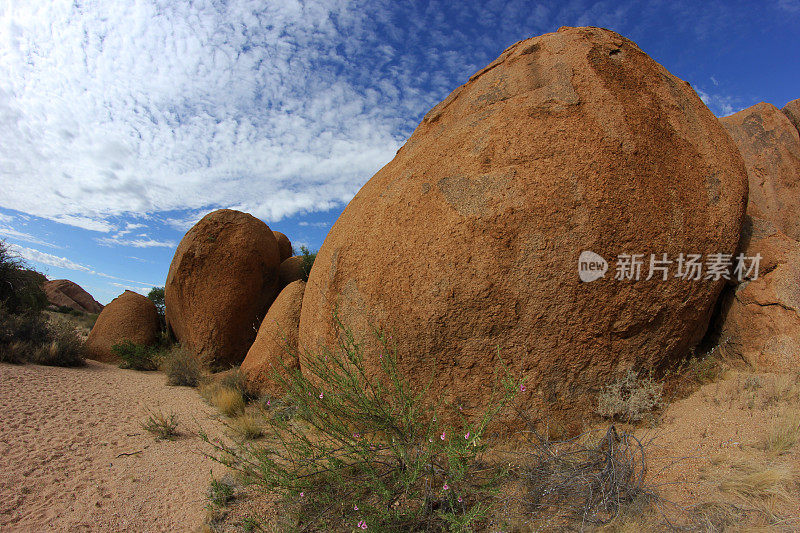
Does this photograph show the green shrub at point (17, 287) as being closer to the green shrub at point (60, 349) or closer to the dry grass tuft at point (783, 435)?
the green shrub at point (60, 349)

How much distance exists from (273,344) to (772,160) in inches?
320

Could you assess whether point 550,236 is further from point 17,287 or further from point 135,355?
point 17,287

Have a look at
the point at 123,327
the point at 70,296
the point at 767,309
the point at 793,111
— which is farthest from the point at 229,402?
the point at 70,296

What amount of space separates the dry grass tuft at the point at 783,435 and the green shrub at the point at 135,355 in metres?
9.92

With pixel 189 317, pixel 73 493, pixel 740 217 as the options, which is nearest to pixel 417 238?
pixel 740 217

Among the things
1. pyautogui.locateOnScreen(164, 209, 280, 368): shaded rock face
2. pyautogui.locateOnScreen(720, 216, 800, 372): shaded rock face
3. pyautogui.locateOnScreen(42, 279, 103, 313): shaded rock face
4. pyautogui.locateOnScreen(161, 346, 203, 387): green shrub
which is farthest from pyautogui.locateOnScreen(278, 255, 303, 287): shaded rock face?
pyautogui.locateOnScreen(42, 279, 103, 313): shaded rock face

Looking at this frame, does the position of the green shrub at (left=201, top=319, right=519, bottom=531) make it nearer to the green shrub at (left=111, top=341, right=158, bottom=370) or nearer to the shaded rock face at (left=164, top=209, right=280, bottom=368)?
the shaded rock face at (left=164, top=209, right=280, bottom=368)

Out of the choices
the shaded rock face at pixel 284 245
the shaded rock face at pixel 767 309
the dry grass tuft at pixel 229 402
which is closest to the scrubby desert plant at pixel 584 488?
the shaded rock face at pixel 767 309

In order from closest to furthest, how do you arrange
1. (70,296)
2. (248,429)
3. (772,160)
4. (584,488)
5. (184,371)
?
(584,488) < (248,429) < (772,160) < (184,371) < (70,296)

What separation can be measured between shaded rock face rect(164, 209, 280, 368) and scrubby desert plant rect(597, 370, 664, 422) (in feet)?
21.1

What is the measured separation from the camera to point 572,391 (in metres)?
3.41

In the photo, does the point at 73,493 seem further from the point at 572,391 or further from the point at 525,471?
the point at 572,391

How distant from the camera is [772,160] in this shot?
6.45 meters

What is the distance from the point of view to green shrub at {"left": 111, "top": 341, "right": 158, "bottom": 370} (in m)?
8.88
